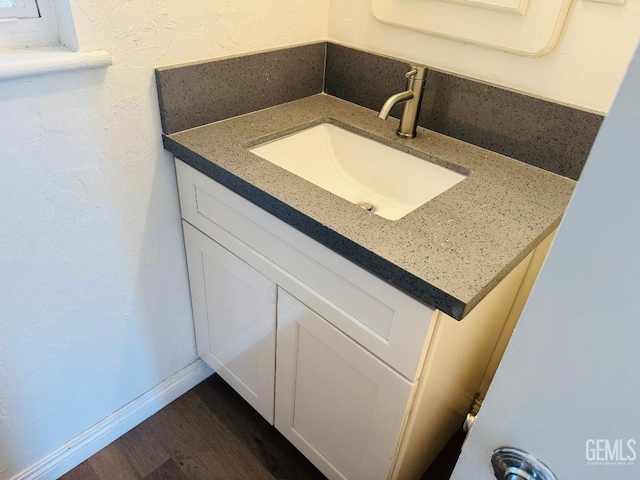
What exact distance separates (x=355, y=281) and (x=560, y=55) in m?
0.65

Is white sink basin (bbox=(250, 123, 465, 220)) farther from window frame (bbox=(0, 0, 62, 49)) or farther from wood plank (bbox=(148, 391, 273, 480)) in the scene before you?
wood plank (bbox=(148, 391, 273, 480))

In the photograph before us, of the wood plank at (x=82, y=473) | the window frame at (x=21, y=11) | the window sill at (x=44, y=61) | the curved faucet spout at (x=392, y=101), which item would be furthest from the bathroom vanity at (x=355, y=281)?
the wood plank at (x=82, y=473)

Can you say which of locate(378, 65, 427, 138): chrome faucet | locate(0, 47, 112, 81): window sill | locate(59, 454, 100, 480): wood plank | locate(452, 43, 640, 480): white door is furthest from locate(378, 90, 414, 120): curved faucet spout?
locate(59, 454, 100, 480): wood plank

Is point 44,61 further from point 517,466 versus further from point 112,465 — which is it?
point 112,465

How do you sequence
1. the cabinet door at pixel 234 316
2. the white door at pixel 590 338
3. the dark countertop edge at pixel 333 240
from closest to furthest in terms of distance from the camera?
the white door at pixel 590 338 → the dark countertop edge at pixel 333 240 → the cabinet door at pixel 234 316

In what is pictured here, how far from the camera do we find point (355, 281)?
0.84 metres

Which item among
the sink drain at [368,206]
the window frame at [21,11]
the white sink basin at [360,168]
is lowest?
the sink drain at [368,206]

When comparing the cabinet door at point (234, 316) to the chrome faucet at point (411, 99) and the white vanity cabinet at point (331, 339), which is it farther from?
the chrome faucet at point (411, 99)

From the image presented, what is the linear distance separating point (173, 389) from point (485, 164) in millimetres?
1157

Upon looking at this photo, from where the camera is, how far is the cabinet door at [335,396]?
2.99 feet

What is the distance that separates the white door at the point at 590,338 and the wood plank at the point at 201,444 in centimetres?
108

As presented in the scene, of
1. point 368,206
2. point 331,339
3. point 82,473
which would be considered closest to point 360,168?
point 368,206

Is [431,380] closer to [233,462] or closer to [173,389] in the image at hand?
[233,462]

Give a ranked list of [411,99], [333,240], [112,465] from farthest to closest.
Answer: [112,465], [411,99], [333,240]
